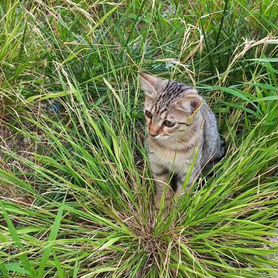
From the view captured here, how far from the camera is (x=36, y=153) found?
2725mm

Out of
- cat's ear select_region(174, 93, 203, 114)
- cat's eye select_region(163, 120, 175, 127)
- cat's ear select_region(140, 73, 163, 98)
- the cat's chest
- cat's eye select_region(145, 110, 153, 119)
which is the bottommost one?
the cat's chest

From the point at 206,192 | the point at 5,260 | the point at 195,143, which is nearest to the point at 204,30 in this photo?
the point at 195,143

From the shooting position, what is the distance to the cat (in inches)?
94.4

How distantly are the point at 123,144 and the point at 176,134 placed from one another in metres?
0.26

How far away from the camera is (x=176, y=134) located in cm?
246

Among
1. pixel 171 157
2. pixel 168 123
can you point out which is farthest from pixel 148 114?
pixel 171 157

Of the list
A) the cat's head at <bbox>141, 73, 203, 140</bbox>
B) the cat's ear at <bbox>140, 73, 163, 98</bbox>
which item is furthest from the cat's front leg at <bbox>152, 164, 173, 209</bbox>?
the cat's ear at <bbox>140, 73, 163, 98</bbox>

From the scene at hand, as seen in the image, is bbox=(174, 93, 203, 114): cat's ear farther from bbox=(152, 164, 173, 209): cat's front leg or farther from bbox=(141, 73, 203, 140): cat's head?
bbox=(152, 164, 173, 209): cat's front leg

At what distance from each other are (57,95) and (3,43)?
0.46 m

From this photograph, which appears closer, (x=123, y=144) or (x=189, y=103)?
(x=189, y=103)

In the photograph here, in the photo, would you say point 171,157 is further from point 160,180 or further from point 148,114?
point 148,114

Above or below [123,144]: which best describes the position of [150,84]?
above

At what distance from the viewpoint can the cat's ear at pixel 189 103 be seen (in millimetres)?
2359

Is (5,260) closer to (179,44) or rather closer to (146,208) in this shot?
(146,208)
